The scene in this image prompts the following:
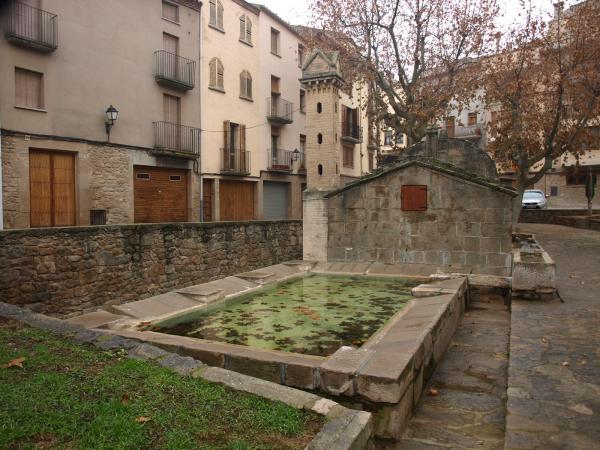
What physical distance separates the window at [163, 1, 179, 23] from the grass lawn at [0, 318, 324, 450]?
19.6 metres

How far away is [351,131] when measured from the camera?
3244cm

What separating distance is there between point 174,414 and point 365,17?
20725mm

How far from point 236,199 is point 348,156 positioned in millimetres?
11236

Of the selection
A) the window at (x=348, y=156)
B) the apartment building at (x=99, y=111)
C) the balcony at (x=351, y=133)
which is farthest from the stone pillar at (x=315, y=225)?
the window at (x=348, y=156)

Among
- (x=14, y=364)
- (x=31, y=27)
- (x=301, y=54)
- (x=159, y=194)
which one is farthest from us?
(x=301, y=54)

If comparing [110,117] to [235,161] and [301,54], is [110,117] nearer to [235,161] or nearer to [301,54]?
[235,161]

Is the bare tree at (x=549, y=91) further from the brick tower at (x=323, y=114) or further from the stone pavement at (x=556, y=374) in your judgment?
the stone pavement at (x=556, y=374)

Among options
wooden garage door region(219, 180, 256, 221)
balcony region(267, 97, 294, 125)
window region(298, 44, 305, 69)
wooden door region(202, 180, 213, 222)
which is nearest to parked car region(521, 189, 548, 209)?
balcony region(267, 97, 294, 125)

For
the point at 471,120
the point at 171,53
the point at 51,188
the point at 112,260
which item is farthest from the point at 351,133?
the point at 112,260

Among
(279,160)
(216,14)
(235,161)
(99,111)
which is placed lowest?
(235,161)

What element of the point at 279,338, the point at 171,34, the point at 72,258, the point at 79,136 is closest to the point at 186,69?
the point at 171,34

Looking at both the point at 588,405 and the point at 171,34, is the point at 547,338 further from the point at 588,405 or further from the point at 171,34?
the point at 171,34

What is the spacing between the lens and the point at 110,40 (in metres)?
17.8

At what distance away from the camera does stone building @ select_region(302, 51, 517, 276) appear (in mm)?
9031
